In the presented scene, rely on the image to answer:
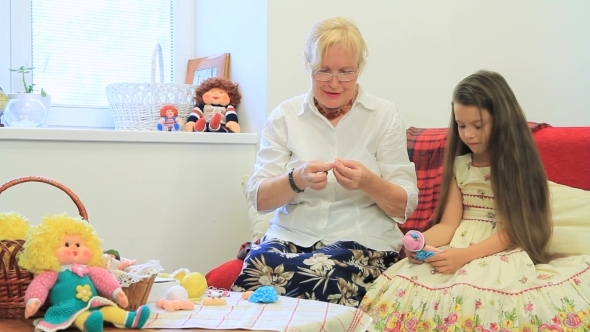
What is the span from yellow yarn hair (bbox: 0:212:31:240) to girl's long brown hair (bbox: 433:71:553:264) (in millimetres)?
1110

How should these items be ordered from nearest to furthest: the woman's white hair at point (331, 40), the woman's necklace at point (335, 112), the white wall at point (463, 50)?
1. the woman's white hair at point (331, 40)
2. the woman's necklace at point (335, 112)
3. the white wall at point (463, 50)

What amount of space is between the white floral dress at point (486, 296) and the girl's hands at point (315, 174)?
0.28 m

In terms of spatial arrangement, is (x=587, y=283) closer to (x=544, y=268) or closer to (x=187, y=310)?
(x=544, y=268)

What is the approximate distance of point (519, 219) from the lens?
1.77 metres

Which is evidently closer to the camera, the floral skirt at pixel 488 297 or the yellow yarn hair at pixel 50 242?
the yellow yarn hair at pixel 50 242

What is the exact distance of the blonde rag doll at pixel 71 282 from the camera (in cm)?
121

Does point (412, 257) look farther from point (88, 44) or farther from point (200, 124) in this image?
point (88, 44)

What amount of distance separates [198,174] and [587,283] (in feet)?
4.36

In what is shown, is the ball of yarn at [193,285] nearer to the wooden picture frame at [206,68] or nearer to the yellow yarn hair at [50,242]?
the yellow yarn hair at [50,242]

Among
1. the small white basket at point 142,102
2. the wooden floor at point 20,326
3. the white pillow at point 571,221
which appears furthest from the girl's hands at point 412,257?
the small white basket at point 142,102

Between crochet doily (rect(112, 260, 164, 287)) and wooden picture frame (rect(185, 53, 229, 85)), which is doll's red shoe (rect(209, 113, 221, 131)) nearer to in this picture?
wooden picture frame (rect(185, 53, 229, 85))

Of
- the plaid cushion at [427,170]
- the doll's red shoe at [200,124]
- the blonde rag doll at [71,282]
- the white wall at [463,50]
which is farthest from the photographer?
the white wall at [463,50]

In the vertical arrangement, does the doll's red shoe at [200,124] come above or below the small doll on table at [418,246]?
above

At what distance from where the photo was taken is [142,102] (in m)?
2.51
